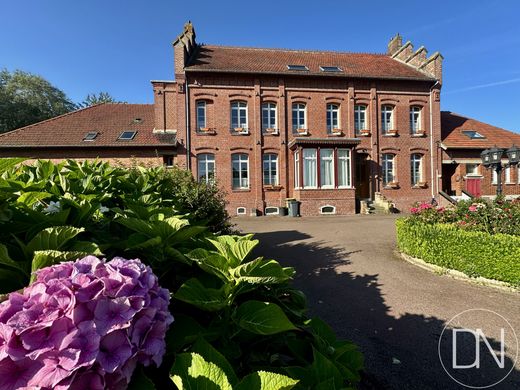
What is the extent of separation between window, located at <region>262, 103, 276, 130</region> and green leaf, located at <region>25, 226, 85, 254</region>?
18308mm

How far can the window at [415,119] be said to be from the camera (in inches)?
803

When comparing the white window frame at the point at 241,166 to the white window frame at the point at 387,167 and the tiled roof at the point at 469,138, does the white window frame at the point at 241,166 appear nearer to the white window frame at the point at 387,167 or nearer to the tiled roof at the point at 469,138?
the white window frame at the point at 387,167

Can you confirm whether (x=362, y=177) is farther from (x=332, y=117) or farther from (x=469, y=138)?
(x=469, y=138)

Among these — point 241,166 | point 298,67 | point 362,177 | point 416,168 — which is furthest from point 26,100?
point 416,168

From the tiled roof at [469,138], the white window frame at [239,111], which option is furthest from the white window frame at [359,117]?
the white window frame at [239,111]

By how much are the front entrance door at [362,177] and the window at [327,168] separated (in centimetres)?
253

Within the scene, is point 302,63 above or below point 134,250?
above

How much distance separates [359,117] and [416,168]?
546 centimetres

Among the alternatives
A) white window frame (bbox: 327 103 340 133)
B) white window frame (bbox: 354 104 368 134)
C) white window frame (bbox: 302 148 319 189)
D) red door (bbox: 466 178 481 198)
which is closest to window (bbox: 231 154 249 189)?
Answer: white window frame (bbox: 302 148 319 189)

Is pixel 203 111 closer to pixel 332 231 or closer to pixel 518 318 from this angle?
pixel 332 231

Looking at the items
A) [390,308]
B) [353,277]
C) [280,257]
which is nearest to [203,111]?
[280,257]

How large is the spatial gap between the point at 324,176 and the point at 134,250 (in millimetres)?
17346

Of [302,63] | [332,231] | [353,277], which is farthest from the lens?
[302,63]

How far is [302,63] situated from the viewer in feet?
68.3
